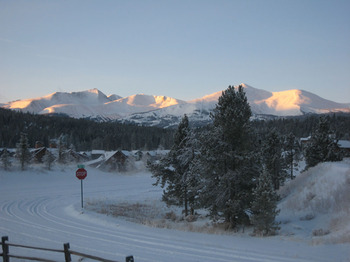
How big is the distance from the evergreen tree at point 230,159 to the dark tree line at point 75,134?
11248 cm

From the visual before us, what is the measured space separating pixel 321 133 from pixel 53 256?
29.9m

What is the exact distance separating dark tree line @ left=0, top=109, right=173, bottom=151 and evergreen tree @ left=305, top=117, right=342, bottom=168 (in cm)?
10014

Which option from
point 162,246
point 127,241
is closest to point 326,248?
point 162,246

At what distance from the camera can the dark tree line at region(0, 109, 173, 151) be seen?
139 meters

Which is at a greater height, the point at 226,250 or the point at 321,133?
the point at 321,133

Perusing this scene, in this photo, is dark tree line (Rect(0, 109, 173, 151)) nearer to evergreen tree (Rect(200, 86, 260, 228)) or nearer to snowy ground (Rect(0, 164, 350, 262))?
evergreen tree (Rect(200, 86, 260, 228))

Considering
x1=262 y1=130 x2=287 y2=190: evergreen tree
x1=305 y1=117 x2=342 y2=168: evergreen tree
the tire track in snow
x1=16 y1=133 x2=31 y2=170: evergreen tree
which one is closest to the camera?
the tire track in snow

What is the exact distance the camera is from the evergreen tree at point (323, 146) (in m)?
31.2

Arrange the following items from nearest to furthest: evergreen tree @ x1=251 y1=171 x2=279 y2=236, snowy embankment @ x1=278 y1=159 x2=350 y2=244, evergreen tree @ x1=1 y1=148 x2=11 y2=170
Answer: snowy embankment @ x1=278 y1=159 x2=350 y2=244 < evergreen tree @ x1=251 y1=171 x2=279 y2=236 < evergreen tree @ x1=1 y1=148 x2=11 y2=170

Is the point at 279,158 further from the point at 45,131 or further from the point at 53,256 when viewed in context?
the point at 45,131

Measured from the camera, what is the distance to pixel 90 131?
6673 inches

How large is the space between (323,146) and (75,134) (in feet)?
494

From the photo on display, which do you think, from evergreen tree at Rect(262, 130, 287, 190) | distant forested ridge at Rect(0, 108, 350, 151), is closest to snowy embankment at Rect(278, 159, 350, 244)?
evergreen tree at Rect(262, 130, 287, 190)

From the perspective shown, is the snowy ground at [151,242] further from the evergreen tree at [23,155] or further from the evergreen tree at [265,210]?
the evergreen tree at [23,155]
